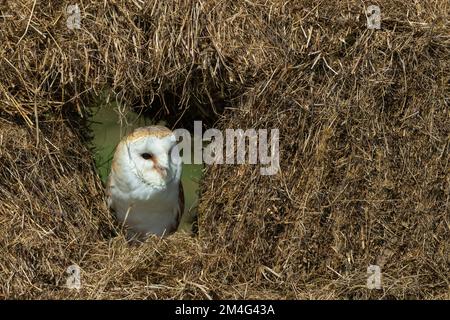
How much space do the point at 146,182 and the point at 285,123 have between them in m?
0.75

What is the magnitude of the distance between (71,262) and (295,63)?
1.25m

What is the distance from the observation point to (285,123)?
3.66 m

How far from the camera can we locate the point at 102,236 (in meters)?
3.95

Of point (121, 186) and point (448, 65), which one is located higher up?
point (448, 65)

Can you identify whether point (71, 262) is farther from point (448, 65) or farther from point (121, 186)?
point (448, 65)

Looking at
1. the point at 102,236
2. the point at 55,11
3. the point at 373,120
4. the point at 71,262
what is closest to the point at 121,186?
the point at 102,236

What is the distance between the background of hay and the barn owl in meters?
0.28

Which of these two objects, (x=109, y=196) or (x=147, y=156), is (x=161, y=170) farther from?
(x=109, y=196)

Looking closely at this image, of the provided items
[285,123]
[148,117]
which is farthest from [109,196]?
[285,123]

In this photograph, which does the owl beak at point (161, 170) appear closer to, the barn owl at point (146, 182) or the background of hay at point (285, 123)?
the barn owl at point (146, 182)

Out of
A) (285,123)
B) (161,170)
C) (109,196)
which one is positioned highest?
(285,123)

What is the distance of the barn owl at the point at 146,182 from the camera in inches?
154

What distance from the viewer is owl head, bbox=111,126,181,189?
12.8ft

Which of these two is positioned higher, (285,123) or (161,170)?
(285,123)
